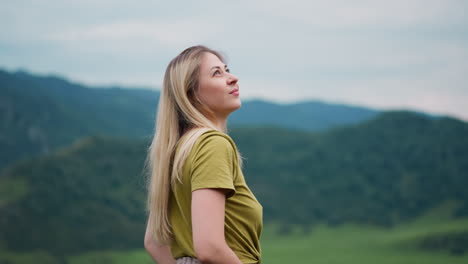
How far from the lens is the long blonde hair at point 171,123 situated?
2.58 metres

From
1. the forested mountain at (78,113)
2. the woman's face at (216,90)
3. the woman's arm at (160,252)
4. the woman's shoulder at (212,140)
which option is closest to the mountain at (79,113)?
the forested mountain at (78,113)

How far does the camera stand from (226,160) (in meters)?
2.36

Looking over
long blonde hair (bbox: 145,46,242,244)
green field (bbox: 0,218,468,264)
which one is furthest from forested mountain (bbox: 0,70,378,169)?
long blonde hair (bbox: 145,46,242,244)

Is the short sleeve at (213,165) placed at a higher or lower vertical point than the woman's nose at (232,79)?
lower

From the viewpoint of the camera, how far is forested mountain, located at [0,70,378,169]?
73938 mm

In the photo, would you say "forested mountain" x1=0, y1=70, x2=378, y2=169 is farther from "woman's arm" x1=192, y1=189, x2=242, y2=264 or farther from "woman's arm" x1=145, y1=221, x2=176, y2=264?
"woman's arm" x1=192, y1=189, x2=242, y2=264

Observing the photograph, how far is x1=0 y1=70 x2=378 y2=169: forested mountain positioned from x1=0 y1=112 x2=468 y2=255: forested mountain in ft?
17.2

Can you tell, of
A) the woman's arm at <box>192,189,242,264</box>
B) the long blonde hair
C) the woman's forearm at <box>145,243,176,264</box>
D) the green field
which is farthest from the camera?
the green field

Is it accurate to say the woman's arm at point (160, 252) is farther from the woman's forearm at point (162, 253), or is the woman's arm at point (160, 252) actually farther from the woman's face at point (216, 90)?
the woman's face at point (216, 90)

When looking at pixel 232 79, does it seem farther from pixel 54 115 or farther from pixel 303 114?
pixel 303 114

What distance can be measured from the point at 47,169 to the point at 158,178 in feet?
158

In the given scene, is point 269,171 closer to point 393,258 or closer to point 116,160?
point 116,160

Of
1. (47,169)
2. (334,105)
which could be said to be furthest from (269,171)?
(334,105)

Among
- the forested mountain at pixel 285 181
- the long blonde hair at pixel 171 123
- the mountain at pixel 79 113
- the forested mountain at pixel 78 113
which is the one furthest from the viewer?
the forested mountain at pixel 78 113
